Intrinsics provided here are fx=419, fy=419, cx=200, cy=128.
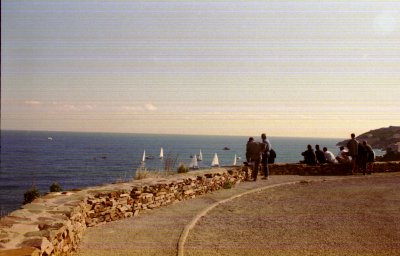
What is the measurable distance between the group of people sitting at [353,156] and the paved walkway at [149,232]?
9.11 m

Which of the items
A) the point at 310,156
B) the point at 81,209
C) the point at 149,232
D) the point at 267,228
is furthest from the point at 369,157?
the point at 81,209

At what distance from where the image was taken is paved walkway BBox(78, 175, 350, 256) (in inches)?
276

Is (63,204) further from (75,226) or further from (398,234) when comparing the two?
(398,234)


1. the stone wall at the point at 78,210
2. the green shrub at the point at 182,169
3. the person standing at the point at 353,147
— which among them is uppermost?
the person standing at the point at 353,147

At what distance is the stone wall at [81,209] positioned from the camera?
543 cm

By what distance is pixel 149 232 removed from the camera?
26.9 ft

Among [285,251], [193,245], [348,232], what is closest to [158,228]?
[193,245]

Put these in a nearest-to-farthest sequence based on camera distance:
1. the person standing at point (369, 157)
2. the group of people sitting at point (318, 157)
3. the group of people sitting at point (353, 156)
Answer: the group of people sitting at point (353, 156) < the person standing at point (369, 157) < the group of people sitting at point (318, 157)

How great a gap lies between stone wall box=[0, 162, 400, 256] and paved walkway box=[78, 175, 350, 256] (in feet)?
0.85

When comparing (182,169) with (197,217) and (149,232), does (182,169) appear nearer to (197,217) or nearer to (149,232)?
(197,217)

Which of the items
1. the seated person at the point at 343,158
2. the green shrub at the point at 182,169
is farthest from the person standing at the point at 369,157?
the green shrub at the point at 182,169

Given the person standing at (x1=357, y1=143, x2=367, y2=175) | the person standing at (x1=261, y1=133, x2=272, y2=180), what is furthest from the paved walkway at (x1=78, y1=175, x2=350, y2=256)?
the person standing at (x1=357, y1=143, x2=367, y2=175)

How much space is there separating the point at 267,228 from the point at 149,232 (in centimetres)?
243

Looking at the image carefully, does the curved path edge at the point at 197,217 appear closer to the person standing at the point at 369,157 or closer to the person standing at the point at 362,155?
the person standing at the point at 362,155
